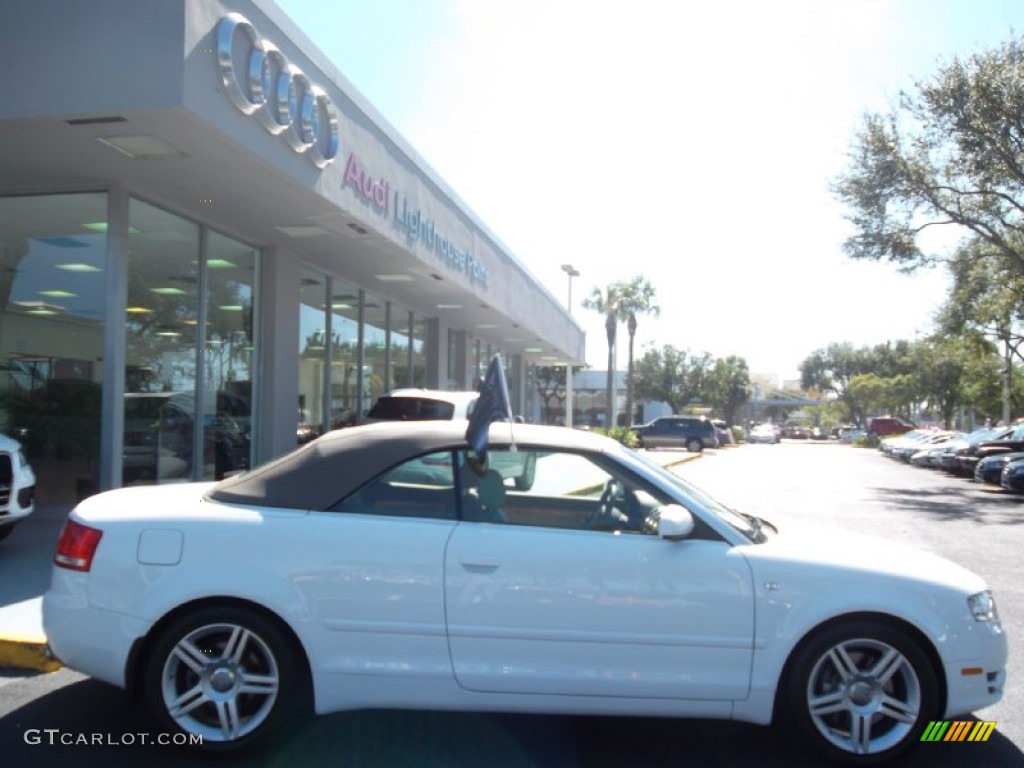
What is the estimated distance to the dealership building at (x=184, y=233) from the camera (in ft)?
24.1

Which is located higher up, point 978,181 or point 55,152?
point 978,181

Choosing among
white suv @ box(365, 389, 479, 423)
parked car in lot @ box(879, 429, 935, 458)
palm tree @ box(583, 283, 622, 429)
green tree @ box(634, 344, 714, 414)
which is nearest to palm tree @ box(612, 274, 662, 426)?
palm tree @ box(583, 283, 622, 429)

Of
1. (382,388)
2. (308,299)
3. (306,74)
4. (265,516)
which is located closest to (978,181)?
(382,388)

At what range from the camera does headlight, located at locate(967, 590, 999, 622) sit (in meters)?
3.94

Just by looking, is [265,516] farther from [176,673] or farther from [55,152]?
[55,152]

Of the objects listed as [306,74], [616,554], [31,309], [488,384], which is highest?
[306,74]

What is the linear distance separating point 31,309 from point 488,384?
8.29m

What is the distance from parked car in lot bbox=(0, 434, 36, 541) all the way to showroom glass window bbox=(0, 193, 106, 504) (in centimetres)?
242

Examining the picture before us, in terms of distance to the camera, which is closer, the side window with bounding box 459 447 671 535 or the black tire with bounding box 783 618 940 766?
the black tire with bounding box 783 618 940 766

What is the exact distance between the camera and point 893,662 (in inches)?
153

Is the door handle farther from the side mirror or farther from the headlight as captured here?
the headlight

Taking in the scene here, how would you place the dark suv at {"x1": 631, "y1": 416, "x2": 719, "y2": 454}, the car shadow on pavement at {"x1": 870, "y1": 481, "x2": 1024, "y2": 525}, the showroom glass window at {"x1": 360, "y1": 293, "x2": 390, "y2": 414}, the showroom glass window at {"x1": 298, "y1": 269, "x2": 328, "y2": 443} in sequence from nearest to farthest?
the showroom glass window at {"x1": 298, "y1": 269, "x2": 328, "y2": 443}, the car shadow on pavement at {"x1": 870, "y1": 481, "x2": 1024, "y2": 525}, the showroom glass window at {"x1": 360, "y1": 293, "x2": 390, "y2": 414}, the dark suv at {"x1": 631, "y1": 416, "x2": 719, "y2": 454}

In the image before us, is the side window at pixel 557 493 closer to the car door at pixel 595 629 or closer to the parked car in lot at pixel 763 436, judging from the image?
the car door at pixel 595 629

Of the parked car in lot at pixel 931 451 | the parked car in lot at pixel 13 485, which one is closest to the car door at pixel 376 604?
the parked car in lot at pixel 13 485
